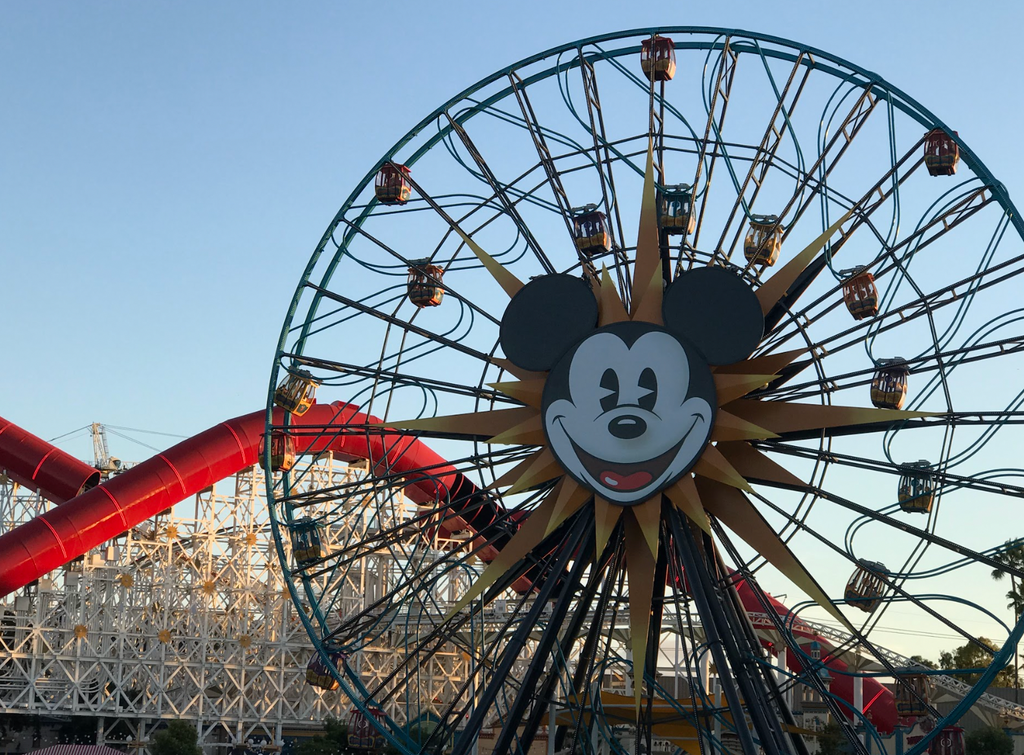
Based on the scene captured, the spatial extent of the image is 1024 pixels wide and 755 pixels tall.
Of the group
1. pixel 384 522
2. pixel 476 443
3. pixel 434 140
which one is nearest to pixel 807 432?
pixel 476 443

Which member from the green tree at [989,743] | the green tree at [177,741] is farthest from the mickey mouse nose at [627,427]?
the green tree at [177,741]

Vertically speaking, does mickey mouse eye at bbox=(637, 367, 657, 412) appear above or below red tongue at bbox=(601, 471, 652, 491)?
above

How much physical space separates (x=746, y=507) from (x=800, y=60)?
600 cm

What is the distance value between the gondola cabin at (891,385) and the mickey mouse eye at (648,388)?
2.51m

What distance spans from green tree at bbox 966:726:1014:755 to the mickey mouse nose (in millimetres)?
19604

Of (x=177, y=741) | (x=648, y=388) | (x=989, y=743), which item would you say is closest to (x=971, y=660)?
(x=989, y=743)

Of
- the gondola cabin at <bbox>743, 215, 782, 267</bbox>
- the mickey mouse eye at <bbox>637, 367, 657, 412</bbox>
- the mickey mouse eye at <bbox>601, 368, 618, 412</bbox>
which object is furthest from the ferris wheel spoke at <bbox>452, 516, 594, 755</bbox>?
the gondola cabin at <bbox>743, 215, 782, 267</bbox>

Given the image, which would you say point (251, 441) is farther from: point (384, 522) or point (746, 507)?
point (746, 507)

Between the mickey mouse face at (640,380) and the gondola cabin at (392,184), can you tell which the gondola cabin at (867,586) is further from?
the gondola cabin at (392,184)

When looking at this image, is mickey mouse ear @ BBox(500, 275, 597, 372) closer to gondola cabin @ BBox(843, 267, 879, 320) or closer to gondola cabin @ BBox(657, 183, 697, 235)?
gondola cabin @ BBox(657, 183, 697, 235)

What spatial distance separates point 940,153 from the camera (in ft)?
50.3

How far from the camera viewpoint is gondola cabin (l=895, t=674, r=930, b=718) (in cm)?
1423

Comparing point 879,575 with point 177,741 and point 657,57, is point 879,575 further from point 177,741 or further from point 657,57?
point 177,741

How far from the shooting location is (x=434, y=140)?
17516 millimetres
